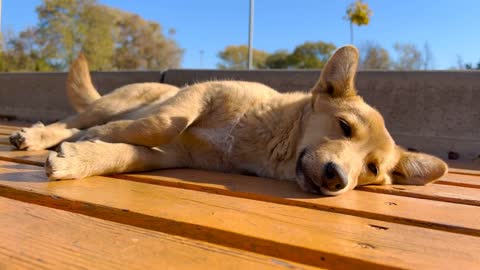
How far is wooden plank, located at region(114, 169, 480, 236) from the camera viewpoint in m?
1.57

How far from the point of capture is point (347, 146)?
2.37 metres

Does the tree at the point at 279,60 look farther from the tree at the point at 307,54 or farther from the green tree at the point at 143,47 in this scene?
the green tree at the point at 143,47

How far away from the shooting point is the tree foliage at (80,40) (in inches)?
887

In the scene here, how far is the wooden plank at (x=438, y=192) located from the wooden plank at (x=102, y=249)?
4.22ft

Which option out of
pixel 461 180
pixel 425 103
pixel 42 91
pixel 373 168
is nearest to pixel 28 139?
pixel 373 168

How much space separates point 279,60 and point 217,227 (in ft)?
172

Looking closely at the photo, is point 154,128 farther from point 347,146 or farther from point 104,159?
point 347,146

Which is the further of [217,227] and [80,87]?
[80,87]

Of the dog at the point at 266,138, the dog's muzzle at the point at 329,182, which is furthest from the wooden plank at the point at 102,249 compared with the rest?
the dog's muzzle at the point at 329,182

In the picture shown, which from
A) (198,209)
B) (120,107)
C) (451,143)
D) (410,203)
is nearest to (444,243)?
(410,203)

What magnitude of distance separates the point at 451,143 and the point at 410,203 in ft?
7.38

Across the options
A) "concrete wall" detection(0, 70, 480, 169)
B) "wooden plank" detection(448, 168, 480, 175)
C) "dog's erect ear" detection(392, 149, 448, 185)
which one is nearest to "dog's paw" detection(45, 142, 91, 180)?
"dog's erect ear" detection(392, 149, 448, 185)

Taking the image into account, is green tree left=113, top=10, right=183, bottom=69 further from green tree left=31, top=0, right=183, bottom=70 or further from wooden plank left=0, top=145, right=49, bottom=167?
wooden plank left=0, top=145, right=49, bottom=167

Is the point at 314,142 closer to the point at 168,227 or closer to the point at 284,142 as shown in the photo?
the point at 284,142
